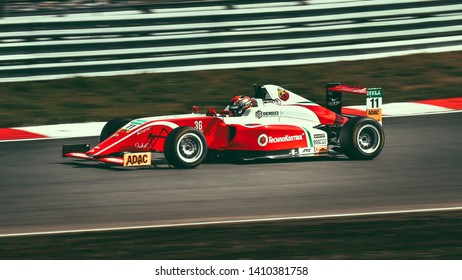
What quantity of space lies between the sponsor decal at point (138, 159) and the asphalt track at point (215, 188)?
0.40 ft

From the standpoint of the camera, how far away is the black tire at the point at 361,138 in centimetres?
1074

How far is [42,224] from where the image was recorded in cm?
823

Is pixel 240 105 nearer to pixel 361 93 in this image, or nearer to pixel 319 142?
pixel 319 142

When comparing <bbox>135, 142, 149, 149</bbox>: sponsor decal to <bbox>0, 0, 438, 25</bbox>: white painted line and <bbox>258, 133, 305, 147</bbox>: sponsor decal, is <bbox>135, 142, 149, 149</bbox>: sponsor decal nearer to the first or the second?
<bbox>258, 133, 305, 147</bbox>: sponsor decal

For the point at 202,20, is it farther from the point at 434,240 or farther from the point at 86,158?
the point at 434,240

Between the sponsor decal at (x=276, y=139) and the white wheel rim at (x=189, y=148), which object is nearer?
the white wheel rim at (x=189, y=148)

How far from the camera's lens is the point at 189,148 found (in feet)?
33.6

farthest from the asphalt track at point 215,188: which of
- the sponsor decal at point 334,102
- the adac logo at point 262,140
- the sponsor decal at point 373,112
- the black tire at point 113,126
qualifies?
the sponsor decal at point 334,102

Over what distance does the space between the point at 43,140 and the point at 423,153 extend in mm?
4546

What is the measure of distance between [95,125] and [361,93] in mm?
3843

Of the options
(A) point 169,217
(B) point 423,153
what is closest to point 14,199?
(A) point 169,217

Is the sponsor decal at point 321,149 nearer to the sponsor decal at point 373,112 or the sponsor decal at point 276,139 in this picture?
the sponsor decal at point 276,139

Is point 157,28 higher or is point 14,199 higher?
point 157,28

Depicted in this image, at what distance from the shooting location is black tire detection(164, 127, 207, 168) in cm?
999
